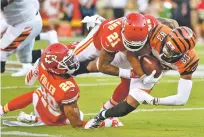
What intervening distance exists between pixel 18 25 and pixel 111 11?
8.82 m

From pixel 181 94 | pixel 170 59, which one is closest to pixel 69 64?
pixel 170 59

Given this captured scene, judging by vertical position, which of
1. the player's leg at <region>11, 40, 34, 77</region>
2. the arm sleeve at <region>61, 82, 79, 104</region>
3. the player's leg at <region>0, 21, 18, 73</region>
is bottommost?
the player's leg at <region>11, 40, 34, 77</region>

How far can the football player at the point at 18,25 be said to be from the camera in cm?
967

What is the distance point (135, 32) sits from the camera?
6.64 metres

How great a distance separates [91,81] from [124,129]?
3.49 meters

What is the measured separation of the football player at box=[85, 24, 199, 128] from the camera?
21.5 ft

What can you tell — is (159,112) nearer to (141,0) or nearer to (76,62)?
(76,62)

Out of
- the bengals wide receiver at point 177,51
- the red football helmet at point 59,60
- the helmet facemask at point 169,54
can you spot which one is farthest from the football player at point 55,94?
the helmet facemask at point 169,54

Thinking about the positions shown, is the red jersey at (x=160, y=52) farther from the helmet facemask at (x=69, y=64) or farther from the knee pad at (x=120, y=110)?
the helmet facemask at (x=69, y=64)

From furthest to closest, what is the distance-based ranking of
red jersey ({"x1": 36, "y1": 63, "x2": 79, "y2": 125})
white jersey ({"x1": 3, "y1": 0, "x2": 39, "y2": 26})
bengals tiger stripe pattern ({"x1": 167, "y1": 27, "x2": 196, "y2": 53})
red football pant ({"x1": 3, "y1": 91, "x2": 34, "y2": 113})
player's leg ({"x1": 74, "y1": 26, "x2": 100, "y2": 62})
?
white jersey ({"x1": 3, "y1": 0, "x2": 39, "y2": 26}) → player's leg ({"x1": 74, "y1": 26, "x2": 100, "y2": 62}) → red football pant ({"x1": 3, "y1": 91, "x2": 34, "y2": 113}) → red jersey ({"x1": 36, "y1": 63, "x2": 79, "y2": 125}) → bengals tiger stripe pattern ({"x1": 167, "y1": 27, "x2": 196, "y2": 53})

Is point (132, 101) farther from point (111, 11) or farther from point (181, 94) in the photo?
point (111, 11)

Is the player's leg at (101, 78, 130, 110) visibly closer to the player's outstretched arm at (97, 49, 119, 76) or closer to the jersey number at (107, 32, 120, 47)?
the player's outstretched arm at (97, 49, 119, 76)

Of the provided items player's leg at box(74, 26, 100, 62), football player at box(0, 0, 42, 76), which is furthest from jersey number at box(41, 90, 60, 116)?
football player at box(0, 0, 42, 76)

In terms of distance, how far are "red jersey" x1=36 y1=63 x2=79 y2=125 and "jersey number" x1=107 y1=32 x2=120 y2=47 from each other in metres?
0.51
